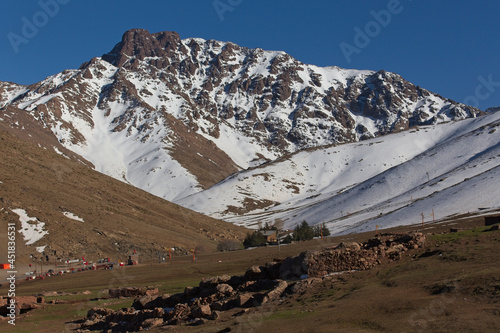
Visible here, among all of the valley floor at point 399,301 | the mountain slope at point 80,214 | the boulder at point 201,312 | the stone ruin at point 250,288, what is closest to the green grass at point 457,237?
the valley floor at point 399,301

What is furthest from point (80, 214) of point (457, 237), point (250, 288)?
point (457, 237)

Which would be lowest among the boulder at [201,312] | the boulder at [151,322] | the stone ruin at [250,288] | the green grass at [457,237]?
the boulder at [151,322]

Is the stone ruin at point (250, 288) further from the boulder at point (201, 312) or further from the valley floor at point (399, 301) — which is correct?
the valley floor at point (399, 301)

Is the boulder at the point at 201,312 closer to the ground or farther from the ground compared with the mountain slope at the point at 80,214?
closer to the ground

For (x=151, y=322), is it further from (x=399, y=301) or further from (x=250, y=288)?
(x=399, y=301)

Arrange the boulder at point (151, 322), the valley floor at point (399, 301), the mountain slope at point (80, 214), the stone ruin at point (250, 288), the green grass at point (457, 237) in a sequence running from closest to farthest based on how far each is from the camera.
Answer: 1. the valley floor at point (399, 301)
2. the boulder at point (151, 322)
3. the stone ruin at point (250, 288)
4. the green grass at point (457, 237)
5. the mountain slope at point (80, 214)

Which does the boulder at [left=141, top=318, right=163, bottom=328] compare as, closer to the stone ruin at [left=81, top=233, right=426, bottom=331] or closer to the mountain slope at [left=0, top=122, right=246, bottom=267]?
the stone ruin at [left=81, top=233, right=426, bottom=331]

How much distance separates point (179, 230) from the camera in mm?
110625

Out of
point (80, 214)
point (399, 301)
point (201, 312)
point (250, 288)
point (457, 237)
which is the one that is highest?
point (80, 214)

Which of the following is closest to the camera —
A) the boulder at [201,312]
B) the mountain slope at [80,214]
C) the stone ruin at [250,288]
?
the boulder at [201,312]

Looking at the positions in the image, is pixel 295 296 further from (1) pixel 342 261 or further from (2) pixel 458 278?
(2) pixel 458 278

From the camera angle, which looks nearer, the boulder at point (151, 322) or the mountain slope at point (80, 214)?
the boulder at point (151, 322)

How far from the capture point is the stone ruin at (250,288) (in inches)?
920

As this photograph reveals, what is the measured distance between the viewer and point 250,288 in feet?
85.2
